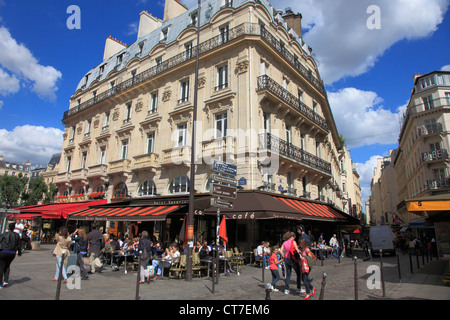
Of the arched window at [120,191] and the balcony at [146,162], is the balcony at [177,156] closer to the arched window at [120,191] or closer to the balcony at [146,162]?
the balcony at [146,162]

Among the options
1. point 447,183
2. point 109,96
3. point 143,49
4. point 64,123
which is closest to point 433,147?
point 447,183

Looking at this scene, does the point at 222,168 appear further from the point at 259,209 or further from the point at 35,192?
the point at 35,192

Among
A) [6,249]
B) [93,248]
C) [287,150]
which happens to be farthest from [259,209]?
[6,249]

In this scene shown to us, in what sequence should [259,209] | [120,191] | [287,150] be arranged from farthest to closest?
[120,191] < [287,150] < [259,209]

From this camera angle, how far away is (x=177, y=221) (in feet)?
52.9

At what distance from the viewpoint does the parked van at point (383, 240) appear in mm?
20234

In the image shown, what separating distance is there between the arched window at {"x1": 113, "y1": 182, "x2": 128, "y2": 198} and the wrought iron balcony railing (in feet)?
24.6

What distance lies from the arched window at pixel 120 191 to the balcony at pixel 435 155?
2956 cm

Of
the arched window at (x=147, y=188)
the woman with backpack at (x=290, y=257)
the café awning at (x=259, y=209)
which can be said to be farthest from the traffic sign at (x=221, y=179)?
the arched window at (x=147, y=188)

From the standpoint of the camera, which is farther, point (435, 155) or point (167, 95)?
point (435, 155)

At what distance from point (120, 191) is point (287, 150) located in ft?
39.5

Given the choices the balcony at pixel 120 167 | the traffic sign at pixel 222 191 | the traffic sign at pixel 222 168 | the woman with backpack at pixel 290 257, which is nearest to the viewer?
the woman with backpack at pixel 290 257

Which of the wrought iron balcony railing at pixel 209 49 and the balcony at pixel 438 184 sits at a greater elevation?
the wrought iron balcony railing at pixel 209 49

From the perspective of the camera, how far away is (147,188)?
1788cm
